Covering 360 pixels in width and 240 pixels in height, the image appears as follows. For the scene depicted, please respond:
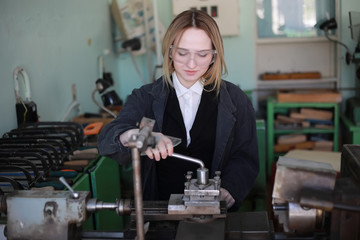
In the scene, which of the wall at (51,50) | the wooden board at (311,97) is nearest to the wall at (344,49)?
the wooden board at (311,97)

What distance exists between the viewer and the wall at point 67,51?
2225 mm

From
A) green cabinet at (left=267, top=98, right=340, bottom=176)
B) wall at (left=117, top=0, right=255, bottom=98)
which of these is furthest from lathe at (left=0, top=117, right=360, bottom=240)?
wall at (left=117, top=0, right=255, bottom=98)

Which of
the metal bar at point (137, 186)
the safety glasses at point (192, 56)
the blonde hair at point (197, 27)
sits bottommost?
the metal bar at point (137, 186)

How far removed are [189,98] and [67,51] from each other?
1572 millimetres

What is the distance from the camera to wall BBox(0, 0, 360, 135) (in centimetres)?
222

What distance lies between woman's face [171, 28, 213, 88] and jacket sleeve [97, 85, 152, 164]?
8.2 inches

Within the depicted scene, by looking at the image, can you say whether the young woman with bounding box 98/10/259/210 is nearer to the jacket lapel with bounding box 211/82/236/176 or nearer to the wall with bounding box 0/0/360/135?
the jacket lapel with bounding box 211/82/236/176

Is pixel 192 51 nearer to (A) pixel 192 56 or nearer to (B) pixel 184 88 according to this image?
(A) pixel 192 56

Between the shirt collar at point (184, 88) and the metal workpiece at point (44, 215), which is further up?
the shirt collar at point (184, 88)

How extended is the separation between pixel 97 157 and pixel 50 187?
565mm

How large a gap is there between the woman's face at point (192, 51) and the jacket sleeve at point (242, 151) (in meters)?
0.24

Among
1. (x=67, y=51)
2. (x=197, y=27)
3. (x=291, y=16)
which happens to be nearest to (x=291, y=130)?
(x=291, y=16)

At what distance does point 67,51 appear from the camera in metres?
2.98

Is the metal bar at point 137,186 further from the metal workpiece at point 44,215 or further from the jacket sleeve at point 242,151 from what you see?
the jacket sleeve at point 242,151
